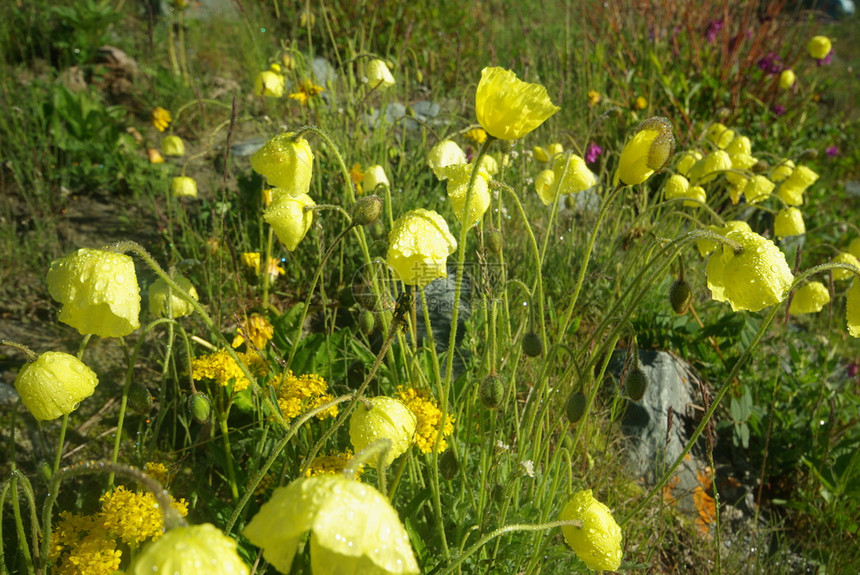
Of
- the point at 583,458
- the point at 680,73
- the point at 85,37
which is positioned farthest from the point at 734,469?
the point at 85,37

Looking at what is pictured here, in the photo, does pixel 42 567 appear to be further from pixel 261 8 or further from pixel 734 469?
pixel 261 8

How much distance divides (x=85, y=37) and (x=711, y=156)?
4141 millimetres

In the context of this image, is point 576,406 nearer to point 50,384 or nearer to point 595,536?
point 595,536

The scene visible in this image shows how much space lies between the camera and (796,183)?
2.68 metres

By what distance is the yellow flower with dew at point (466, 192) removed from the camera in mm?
1433

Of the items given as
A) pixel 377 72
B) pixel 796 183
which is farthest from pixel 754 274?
pixel 796 183

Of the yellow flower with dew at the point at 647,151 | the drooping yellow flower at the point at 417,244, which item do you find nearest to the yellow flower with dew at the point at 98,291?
the drooping yellow flower at the point at 417,244

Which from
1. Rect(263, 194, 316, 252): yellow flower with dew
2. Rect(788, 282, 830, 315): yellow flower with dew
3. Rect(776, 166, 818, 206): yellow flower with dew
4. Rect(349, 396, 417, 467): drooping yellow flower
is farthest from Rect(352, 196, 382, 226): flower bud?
Rect(776, 166, 818, 206): yellow flower with dew

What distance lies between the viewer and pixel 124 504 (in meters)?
1.25

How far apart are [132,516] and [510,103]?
41.4 inches

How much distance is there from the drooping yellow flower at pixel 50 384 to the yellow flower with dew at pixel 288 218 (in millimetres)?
473

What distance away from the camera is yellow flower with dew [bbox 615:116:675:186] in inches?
49.8

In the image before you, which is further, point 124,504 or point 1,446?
point 1,446

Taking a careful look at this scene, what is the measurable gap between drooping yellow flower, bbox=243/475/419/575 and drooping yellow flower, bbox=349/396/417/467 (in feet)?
1.19
